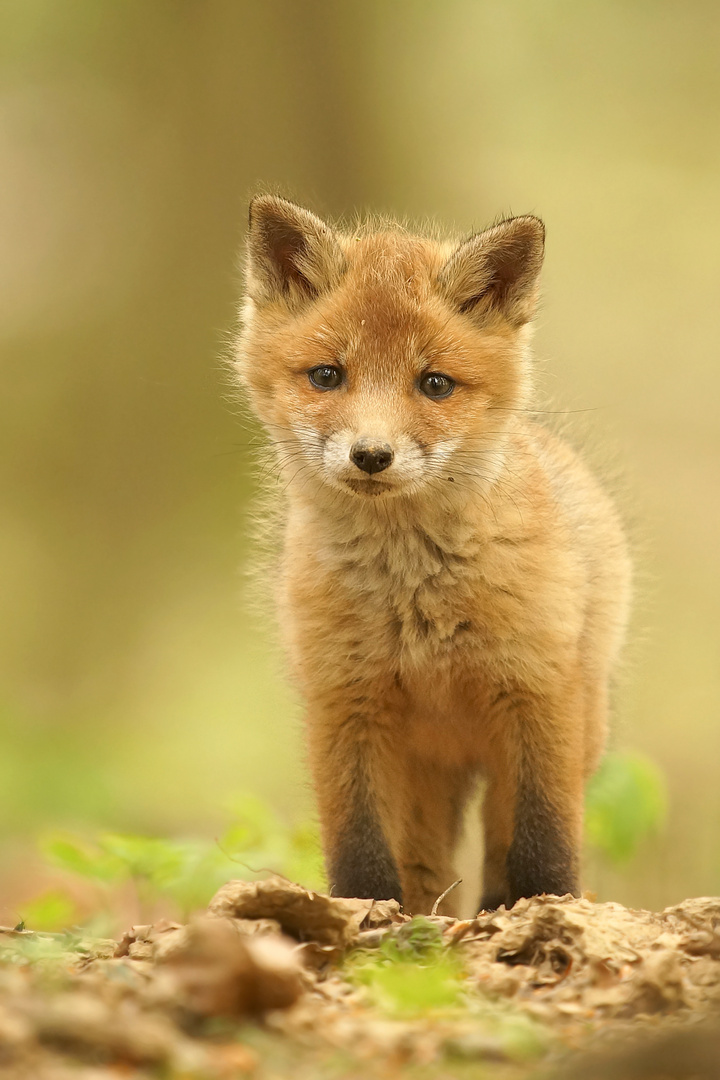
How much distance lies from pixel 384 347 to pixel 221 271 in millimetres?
5950

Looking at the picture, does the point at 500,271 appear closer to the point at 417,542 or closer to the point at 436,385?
the point at 436,385

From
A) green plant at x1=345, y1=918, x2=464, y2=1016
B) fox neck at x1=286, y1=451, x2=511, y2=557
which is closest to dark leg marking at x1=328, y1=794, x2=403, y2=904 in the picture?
green plant at x1=345, y1=918, x2=464, y2=1016

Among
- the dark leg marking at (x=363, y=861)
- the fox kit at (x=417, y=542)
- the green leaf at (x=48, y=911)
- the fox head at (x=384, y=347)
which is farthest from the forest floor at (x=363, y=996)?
the fox head at (x=384, y=347)

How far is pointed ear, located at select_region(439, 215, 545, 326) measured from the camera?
468 centimetres

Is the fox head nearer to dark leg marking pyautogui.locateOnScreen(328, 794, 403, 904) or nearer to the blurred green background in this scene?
dark leg marking pyautogui.locateOnScreen(328, 794, 403, 904)

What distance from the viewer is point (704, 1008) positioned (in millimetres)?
2639

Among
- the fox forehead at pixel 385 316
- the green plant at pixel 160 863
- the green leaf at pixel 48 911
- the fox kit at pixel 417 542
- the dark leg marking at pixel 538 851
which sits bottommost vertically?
the green leaf at pixel 48 911

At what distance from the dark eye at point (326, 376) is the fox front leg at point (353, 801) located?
53.1 inches

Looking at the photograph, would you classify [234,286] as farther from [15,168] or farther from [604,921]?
[604,921]

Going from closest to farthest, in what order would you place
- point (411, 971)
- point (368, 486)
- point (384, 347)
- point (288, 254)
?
1. point (411, 971)
2. point (368, 486)
3. point (384, 347)
4. point (288, 254)

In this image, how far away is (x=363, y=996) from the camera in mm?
2846

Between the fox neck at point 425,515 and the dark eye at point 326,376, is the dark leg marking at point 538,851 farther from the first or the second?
the dark eye at point 326,376

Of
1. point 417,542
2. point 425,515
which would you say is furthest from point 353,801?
point 425,515

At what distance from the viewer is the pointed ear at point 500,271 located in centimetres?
468
